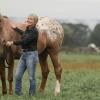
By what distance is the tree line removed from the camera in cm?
10056

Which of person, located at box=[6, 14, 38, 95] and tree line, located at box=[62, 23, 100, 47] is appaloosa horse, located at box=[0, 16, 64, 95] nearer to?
person, located at box=[6, 14, 38, 95]

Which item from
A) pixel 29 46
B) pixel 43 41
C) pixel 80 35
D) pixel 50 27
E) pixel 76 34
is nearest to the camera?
pixel 29 46

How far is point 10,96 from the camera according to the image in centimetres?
1236

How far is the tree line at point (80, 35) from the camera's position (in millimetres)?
100562

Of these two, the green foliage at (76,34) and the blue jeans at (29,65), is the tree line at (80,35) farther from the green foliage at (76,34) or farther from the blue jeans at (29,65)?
the blue jeans at (29,65)

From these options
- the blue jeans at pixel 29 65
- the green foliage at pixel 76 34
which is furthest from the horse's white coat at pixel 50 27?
the green foliage at pixel 76 34

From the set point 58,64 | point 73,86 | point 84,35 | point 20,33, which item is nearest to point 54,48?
point 58,64

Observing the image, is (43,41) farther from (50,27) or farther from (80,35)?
(80,35)

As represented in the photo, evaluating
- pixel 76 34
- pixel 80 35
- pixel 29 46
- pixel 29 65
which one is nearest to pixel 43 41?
pixel 29 46

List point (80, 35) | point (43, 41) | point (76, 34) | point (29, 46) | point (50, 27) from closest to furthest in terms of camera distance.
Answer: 1. point (29, 46)
2. point (43, 41)
3. point (50, 27)
4. point (76, 34)
5. point (80, 35)

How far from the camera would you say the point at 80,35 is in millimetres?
110875

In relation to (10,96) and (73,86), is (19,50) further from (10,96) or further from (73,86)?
(73,86)

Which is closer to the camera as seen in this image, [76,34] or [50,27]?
[50,27]

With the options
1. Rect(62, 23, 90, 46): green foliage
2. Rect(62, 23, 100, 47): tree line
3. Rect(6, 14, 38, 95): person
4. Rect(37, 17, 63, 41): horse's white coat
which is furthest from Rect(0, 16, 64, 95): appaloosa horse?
Rect(62, 23, 100, 47): tree line
